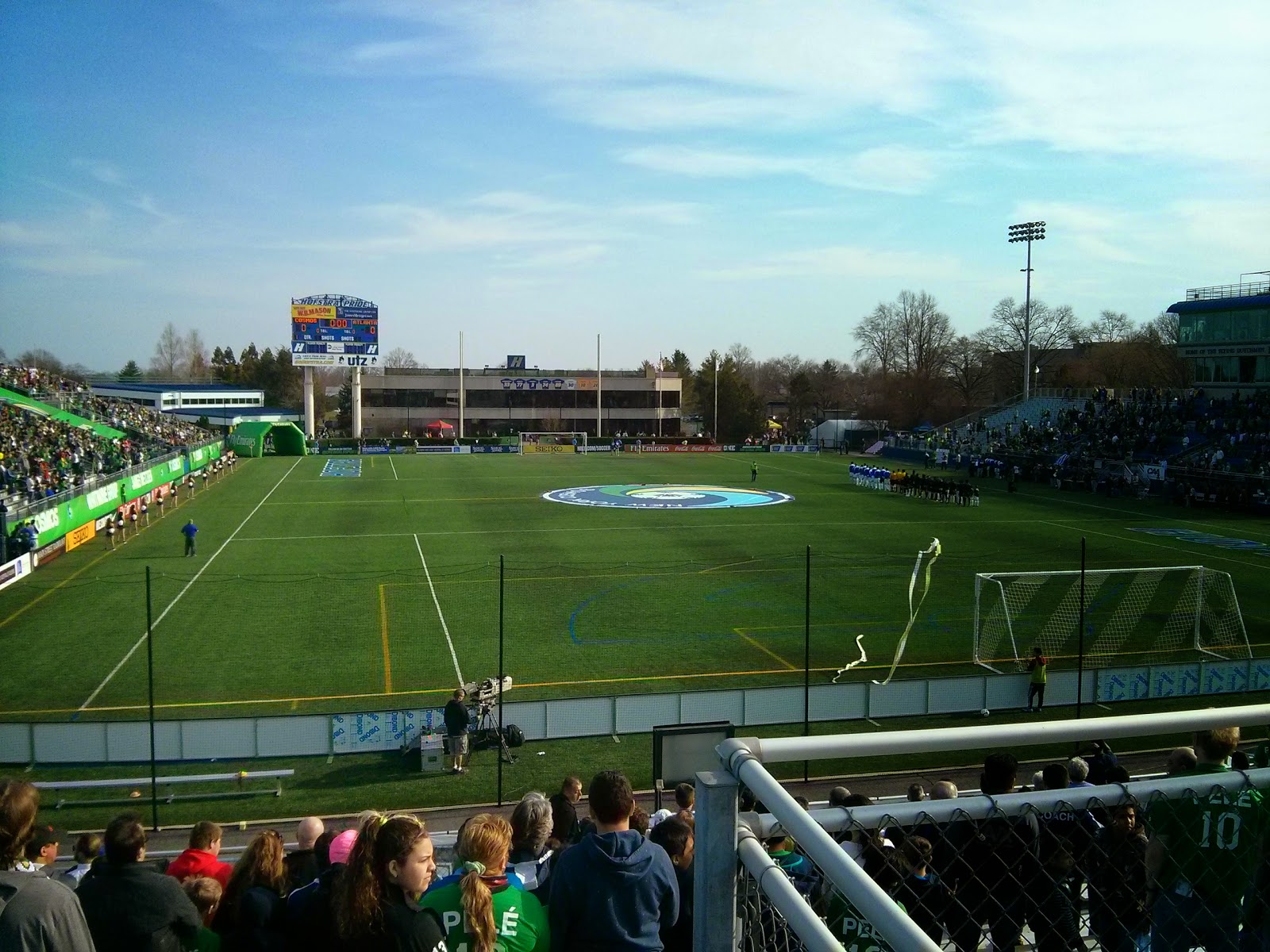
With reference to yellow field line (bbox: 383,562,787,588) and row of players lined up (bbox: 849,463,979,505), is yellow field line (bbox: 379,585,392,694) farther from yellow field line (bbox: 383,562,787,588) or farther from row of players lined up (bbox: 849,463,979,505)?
row of players lined up (bbox: 849,463,979,505)

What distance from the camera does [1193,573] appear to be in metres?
27.8

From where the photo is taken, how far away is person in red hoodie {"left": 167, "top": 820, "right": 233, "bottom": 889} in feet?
18.9

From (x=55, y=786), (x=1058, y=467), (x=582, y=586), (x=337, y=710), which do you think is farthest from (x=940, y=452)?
(x=55, y=786)

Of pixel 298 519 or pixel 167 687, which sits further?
pixel 298 519

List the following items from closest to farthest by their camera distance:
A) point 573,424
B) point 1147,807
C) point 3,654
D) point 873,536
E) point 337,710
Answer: point 1147,807
point 337,710
point 3,654
point 873,536
point 573,424

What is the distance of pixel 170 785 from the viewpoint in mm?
13844

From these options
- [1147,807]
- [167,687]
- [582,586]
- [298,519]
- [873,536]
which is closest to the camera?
[1147,807]

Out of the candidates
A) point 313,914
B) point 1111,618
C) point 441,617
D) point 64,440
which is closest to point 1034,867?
point 313,914

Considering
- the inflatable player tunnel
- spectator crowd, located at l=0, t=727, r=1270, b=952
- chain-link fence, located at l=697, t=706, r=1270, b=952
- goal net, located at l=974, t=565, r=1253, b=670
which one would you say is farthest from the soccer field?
the inflatable player tunnel

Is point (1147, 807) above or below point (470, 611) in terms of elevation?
above

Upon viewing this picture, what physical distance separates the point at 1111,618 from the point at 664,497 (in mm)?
25453

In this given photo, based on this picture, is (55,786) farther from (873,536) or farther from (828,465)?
A: (828,465)

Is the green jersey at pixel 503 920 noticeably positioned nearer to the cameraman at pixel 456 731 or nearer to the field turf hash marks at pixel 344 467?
the cameraman at pixel 456 731

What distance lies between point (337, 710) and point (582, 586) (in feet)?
33.5
